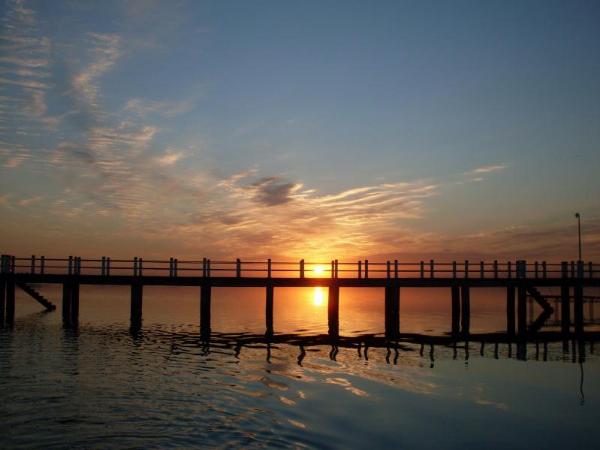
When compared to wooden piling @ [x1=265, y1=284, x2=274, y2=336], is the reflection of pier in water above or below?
below

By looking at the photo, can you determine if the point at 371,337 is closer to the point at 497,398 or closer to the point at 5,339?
the point at 497,398

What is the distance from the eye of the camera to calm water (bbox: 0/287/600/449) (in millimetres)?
11555

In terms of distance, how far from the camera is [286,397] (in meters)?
15.1

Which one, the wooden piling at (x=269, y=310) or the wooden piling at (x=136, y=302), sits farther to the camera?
the wooden piling at (x=136, y=302)

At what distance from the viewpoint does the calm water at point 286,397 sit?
37.9ft

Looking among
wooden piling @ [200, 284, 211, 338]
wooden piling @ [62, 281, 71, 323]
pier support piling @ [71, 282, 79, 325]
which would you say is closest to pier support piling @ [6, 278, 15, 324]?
wooden piling @ [62, 281, 71, 323]

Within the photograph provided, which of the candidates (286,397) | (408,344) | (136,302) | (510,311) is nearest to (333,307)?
(408,344)

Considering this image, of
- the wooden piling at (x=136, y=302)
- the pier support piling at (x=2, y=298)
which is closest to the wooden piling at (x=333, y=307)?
the wooden piling at (x=136, y=302)

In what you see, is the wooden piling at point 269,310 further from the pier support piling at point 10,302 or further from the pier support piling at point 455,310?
the pier support piling at point 10,302

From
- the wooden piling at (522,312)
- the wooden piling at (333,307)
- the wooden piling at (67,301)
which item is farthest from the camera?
the wooden piling at (67,301)

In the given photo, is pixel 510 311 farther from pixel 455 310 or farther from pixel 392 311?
pixel 392 311

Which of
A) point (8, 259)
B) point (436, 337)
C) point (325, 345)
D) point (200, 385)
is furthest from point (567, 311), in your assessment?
point (8, 259)

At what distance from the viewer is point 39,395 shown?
46.7ft

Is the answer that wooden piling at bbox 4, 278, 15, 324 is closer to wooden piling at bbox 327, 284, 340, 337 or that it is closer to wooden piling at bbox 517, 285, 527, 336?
wooden piling at bbox 327, 284, 340, 337
